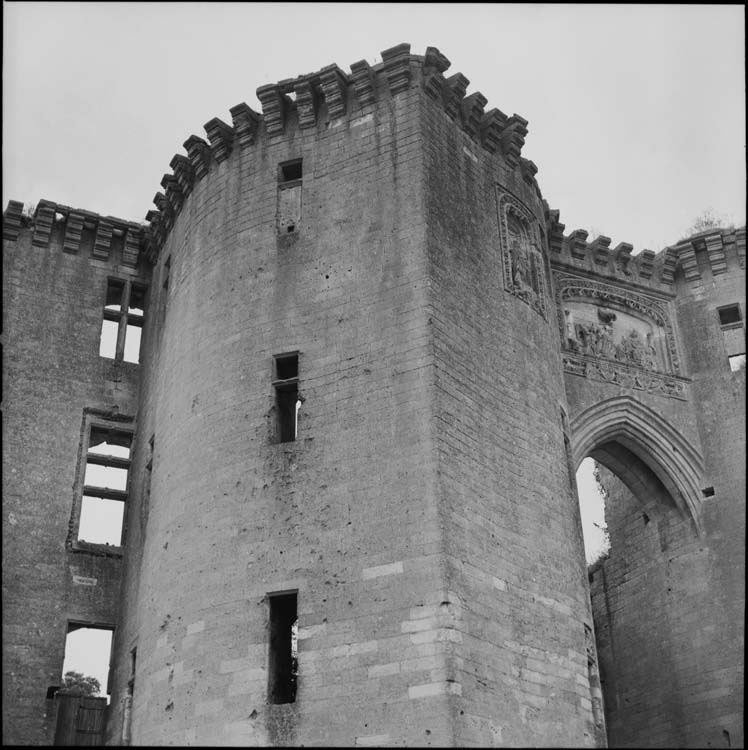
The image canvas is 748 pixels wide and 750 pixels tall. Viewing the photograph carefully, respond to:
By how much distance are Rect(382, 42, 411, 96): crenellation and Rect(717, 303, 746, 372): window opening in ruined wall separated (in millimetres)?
7009

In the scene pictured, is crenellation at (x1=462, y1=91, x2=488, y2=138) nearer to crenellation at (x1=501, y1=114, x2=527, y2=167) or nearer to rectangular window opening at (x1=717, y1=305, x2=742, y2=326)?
crenellation at (x1=501, y1=114, x2=527, y2=167)

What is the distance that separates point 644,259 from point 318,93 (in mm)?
6552

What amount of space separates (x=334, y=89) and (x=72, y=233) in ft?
16.1

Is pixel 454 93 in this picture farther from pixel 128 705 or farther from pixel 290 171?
pixel 128 705

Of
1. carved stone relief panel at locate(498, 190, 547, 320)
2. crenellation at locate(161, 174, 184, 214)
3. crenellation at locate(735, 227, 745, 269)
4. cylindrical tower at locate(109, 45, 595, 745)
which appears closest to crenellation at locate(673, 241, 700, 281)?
crenellation at locate(735, 227, 745, 269)

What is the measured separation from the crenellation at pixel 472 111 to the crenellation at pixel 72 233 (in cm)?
619

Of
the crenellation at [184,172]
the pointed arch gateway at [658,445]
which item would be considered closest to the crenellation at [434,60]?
the crenellation at [184,172]

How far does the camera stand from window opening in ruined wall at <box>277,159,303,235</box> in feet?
47.9

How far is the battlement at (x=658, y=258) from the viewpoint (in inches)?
706

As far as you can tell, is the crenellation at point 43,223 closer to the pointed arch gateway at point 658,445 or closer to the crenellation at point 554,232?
the crenellation at point 554,232

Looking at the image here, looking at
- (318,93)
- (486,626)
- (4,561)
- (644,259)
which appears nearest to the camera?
(486,626)

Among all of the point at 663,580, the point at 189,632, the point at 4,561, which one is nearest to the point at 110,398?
the point at 4,561

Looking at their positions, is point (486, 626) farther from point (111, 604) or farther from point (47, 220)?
point (47, 220)

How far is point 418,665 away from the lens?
10891mm
